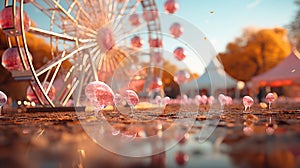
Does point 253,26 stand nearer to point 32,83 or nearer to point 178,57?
point 178,57

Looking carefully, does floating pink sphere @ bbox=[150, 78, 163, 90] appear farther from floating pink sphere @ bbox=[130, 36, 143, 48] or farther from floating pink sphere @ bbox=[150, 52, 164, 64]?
floating pink sphere @ bbox=[130, 36, 143, 48]

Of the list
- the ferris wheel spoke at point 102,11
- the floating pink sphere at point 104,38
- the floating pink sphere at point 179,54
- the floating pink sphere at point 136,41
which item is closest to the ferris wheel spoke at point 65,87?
the floating pink sphere at point 104,38

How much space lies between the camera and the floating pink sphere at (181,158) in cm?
137

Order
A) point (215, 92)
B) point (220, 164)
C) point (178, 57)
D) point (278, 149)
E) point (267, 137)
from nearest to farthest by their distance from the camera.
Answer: point (220, 164) → point (278, 149) → point (267, 137) → point (178, 57) → point (215, 92)

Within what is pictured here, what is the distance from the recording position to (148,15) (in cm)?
1013

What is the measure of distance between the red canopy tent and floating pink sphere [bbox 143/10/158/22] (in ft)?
19.3

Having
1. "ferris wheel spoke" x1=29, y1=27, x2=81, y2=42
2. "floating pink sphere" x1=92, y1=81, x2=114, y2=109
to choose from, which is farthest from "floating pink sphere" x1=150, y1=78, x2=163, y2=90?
"floating pink sphere" x1=92, y1=81, x2=114, y2=109

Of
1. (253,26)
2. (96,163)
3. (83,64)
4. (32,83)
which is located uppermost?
(253,26)

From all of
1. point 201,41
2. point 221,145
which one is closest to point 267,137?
point 221,145

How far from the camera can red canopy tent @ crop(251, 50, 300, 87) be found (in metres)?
12.4

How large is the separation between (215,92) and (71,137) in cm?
1560

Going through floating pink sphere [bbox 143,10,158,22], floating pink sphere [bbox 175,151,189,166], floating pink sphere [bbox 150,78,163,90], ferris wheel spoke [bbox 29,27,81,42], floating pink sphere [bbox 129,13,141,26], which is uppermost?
floating pink sphere [bbox 143,10,158,22]

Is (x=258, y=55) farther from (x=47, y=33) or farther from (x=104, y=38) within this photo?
(x=47, y=33)

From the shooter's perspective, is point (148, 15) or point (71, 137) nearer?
point (71, 137)
